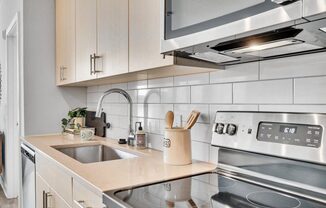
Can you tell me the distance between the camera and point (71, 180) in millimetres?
1225

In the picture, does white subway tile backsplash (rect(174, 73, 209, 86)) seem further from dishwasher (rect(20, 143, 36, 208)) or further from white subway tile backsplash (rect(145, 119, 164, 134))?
dishwasher (rect(20, 143, 36, 208))

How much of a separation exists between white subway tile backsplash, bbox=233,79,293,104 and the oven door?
1.26ft

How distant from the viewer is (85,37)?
6.39ft

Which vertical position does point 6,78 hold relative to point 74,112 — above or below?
above

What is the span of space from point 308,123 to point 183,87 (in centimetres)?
72

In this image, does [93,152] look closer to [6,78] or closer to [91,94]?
[91,94]

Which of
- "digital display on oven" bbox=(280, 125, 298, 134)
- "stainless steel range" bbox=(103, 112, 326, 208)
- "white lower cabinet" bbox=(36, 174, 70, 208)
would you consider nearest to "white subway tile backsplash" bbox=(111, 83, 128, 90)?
"white lower cabinet" bbox=(36, 174, 70, 208)

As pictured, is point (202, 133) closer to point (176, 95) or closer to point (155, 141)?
point (176, 95)

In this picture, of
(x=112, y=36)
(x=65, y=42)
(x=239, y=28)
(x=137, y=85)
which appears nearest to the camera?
(x=239, y=28)

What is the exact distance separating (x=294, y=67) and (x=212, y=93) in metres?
0.41

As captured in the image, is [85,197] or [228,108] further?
[228,108]

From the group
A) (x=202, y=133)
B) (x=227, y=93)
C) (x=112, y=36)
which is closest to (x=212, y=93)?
(x=227, y=93)

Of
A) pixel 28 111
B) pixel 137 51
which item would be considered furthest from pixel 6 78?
pixel 137 51

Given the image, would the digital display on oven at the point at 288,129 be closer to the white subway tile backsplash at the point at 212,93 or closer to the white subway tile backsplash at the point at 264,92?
the white subway tile backsplash at the point at 264,92
